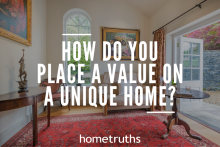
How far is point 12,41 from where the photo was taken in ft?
6.18

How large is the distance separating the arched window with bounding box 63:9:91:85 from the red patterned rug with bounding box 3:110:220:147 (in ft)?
5.27

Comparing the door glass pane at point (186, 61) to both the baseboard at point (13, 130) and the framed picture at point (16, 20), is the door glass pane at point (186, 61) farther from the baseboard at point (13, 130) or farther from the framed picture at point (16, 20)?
the baseboard at point (13, 130)

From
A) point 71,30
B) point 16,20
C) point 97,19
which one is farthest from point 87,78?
point 16,20

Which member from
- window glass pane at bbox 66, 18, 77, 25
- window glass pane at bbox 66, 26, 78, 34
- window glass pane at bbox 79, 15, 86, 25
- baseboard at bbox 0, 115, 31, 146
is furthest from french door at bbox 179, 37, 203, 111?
baseboard at bbox 0, 115, 31, 146

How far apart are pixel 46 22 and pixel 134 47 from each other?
9.64 ft

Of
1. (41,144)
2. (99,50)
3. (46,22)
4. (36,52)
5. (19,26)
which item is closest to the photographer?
(41,144)

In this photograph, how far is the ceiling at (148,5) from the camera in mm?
3112

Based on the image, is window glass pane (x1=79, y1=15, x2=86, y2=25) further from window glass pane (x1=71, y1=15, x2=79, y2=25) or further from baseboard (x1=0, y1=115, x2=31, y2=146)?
baseboard (x1=0, y1=115, x2=31, y2=146)

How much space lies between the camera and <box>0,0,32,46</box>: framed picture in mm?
1675

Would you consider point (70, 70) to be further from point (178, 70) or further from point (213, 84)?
point (213, 84)

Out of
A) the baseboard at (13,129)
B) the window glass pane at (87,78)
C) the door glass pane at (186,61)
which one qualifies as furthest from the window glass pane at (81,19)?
the door glass pane at (186,61)

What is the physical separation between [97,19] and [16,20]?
221cm

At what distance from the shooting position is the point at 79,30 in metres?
3.73

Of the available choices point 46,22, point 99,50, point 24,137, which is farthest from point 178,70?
point 46,22
